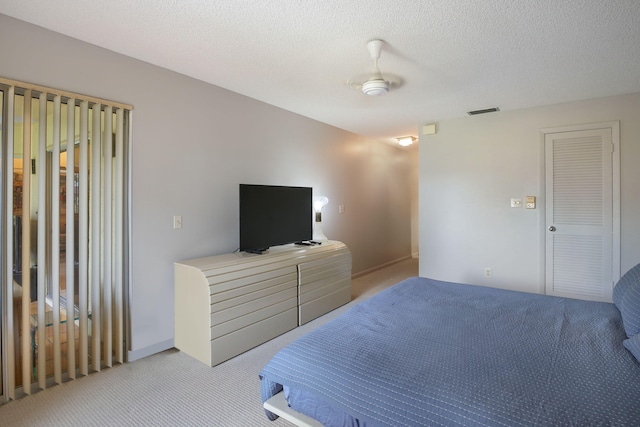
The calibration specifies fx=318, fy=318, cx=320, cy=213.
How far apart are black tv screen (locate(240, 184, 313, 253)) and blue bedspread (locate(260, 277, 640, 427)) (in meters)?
1.41

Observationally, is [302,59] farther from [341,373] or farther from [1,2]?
[341,373]

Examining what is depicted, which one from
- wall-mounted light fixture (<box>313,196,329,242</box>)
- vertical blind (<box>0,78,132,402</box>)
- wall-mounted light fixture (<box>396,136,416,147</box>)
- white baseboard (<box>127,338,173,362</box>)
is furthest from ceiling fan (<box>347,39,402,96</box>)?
white baseboard (<box>127,338,173,362</box>)

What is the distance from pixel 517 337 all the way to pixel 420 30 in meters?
1.90

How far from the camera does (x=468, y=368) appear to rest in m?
1.30

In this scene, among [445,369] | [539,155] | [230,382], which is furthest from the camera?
[539,155]

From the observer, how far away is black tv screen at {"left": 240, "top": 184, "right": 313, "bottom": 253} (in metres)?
2.99

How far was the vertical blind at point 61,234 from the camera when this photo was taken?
1999mm

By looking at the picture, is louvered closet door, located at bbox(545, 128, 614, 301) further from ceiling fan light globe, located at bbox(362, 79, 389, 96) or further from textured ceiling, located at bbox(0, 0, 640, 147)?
ceiling fan light globe, located at bbox(362, 79, 389, 96)

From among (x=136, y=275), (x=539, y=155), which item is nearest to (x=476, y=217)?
(x=539, y=155)

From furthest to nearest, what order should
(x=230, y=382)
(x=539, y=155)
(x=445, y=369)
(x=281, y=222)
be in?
(x=539, y=155) < (x=281, y=222) < (x=230, y=382) < (x=445, y=369)

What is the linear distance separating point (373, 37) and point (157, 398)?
110 inches

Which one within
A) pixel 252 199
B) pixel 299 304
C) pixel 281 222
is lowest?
pixel 299 304

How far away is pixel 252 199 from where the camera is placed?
304cm

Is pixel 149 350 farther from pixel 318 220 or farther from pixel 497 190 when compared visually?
pixel 497 190
